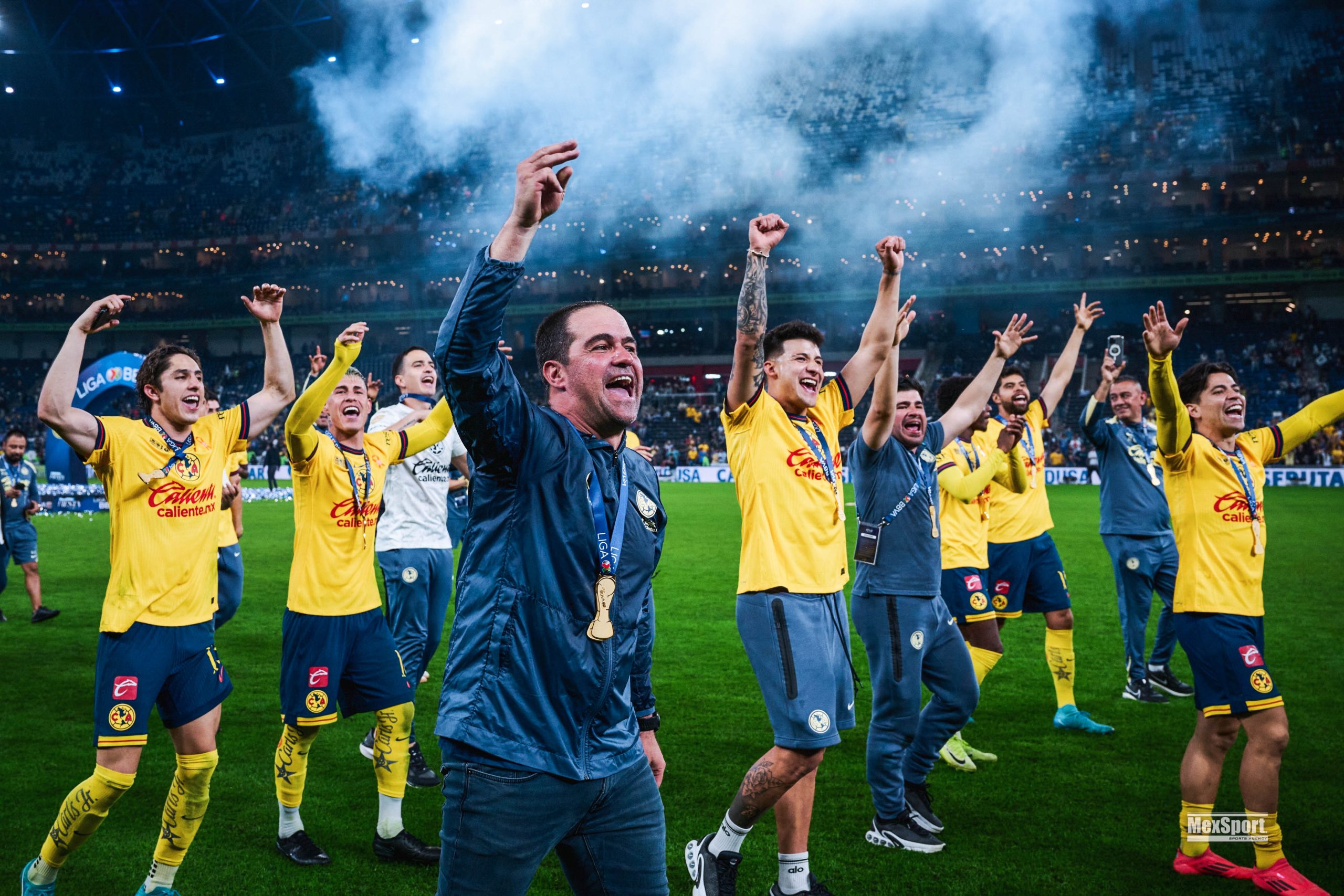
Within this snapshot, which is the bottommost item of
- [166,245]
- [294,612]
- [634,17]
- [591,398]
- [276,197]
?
[294,612]

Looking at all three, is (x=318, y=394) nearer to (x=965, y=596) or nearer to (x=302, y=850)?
(x=302, y=850)

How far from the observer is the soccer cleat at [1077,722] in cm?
673

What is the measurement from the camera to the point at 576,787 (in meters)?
2.22

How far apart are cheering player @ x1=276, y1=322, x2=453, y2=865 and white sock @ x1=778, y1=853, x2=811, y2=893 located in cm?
184

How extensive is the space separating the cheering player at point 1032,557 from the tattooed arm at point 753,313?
11.0 ft

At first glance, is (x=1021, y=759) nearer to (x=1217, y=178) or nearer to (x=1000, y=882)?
(x=1000, y=882)

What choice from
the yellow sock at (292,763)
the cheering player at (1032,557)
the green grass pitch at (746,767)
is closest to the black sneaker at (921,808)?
the green grass pitch at (746,767)

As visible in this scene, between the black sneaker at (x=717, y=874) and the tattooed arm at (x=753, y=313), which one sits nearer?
the tattooed arm at (x=753, y=313)

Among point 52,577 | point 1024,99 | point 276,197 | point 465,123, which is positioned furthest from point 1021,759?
point 276,197

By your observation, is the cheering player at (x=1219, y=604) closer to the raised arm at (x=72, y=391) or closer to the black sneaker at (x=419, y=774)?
the black sneaker at (x=419, y=774)

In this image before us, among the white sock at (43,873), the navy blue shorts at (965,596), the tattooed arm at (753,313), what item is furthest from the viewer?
the navy blue shorts at (965,596)

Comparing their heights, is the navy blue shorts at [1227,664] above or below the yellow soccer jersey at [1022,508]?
below

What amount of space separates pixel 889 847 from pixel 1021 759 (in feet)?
6.20

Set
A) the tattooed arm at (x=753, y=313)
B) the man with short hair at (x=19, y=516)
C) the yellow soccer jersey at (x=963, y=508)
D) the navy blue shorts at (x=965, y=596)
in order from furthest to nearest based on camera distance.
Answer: the man with short hair at (x=19, y=516) → the navy blue shorts at (x=965, y=596) → the yellow soccer jersey at (x=963, y=508) → the tattooed arm at (x=753, y=313)
